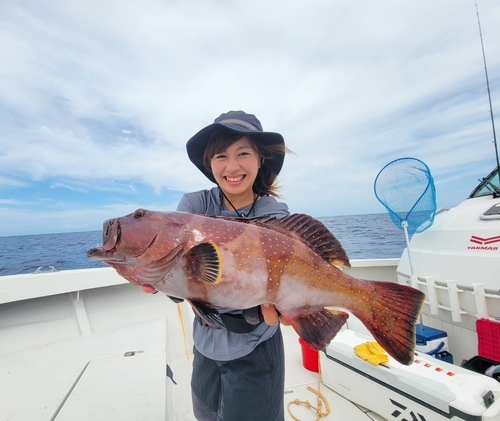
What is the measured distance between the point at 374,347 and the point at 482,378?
3.60 ft

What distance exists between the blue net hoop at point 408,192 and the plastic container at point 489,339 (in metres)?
1.82

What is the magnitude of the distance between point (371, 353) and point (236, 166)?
3.01 meters

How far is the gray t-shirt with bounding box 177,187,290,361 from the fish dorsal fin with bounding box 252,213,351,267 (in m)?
0.47

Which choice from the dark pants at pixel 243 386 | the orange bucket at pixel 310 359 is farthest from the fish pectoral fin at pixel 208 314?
the orange bucket at pixel 310 359

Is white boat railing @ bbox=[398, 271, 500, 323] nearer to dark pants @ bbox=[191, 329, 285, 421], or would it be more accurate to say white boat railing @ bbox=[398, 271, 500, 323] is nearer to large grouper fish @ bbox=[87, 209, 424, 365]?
large grouper fish @ bbox=[87, 209, 424, 365]

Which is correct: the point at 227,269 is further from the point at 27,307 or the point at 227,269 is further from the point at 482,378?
the point at 27,307

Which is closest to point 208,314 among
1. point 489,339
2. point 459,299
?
point 489,339

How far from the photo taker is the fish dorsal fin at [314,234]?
75.2 inches

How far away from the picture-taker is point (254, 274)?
169 cm

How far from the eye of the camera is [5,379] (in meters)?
3.57

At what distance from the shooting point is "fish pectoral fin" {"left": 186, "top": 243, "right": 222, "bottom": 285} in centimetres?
159

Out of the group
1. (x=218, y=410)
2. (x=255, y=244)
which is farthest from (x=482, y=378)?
(x=255, y=244)

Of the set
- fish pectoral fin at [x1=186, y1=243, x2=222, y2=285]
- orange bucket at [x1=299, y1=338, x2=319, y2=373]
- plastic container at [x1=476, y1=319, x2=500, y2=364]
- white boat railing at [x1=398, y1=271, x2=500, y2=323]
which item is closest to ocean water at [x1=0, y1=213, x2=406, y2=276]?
fish pectoral fin at [x1=186, y1=243, x2=222, y2=285]

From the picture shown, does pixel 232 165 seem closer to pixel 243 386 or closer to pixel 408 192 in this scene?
pixel 243 386
